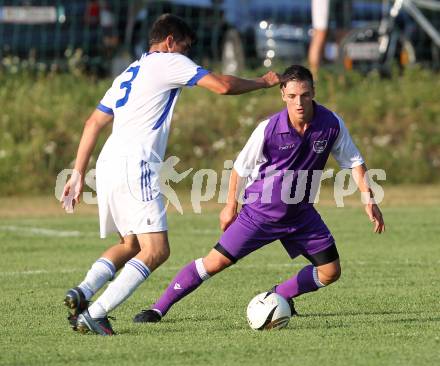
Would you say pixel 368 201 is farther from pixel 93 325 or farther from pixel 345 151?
pixel 93 325

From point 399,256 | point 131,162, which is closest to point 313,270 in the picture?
point 131,162

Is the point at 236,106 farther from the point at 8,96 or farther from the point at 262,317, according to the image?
the point at 262,317

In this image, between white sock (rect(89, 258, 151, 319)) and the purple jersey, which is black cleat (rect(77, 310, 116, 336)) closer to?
white sock (rect(89, 258, 151, 319))

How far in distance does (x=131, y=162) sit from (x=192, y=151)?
442 inches

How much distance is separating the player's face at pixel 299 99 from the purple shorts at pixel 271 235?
66 cm

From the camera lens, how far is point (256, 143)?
775cm

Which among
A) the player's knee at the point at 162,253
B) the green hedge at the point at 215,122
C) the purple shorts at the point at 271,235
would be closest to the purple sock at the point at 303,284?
the purple shorts at the point at 271,235

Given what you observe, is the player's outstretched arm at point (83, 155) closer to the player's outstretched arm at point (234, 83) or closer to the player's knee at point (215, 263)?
the player's outstretched arm at point (234, 83)

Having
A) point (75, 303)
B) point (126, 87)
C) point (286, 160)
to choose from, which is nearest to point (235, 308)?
point (286, 160)

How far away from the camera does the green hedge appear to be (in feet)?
59.4

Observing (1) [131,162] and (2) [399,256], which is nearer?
(1) [131,162]

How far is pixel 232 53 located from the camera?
20.5 metres

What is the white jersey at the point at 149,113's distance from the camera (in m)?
7.27

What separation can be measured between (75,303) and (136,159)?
91cm
